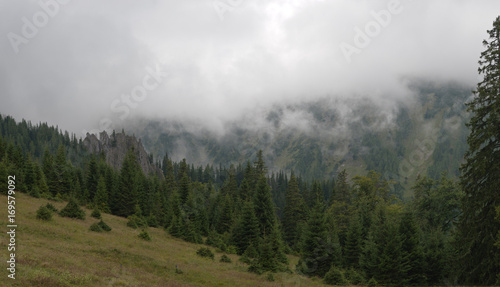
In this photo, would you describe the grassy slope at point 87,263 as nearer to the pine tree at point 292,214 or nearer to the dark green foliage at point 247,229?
the dark green foliage at point 247,229

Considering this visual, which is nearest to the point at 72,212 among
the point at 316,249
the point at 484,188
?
the point at 316,249

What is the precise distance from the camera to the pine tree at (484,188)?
711 inches

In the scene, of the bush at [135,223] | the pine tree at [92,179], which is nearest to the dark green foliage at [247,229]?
the bush at [135,223]

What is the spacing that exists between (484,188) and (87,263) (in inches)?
1054

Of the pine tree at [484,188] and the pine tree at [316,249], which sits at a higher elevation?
the pine tree at [484,188]

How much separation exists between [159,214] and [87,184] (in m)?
21.2

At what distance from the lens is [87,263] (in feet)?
68.1

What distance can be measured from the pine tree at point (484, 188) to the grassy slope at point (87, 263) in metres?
14.1

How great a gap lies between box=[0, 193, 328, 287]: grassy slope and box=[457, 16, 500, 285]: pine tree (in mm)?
14093

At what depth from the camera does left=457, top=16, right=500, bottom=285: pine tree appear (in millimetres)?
18047

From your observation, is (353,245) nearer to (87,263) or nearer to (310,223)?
(310,223)

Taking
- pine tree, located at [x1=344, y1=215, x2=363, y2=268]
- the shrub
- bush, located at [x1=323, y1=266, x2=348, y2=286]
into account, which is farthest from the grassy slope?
pine tree, located at [x1=344, y1=215, x2=363, y2=268]

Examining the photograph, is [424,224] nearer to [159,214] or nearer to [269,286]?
[269,286]

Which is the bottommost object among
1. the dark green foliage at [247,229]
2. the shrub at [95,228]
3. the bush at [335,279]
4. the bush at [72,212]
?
the bush at [335,279]
